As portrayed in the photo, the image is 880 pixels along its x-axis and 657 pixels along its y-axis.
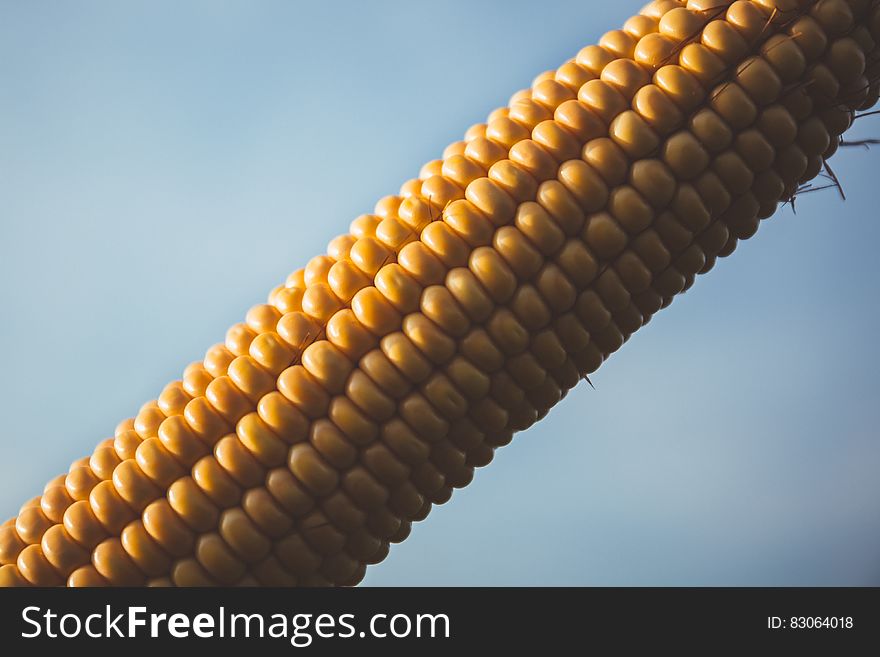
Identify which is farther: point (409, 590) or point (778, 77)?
point (778, 77)

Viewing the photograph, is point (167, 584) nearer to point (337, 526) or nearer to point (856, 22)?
point (337, 526)

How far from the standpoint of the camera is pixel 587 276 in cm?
86

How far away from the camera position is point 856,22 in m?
0.90

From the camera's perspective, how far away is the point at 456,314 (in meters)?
0.83

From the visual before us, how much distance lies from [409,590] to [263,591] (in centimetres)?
14

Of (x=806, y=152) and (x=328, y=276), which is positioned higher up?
(x=806, y=152)

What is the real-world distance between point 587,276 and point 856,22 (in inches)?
15.8

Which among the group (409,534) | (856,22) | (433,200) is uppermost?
(856,22)

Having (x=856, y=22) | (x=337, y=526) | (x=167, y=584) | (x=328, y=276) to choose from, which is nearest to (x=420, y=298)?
(x=328, y=276)

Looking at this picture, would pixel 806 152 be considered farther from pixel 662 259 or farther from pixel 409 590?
pixel 409 590

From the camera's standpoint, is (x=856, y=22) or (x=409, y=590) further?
(x=856, y=22)

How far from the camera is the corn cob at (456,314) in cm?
83

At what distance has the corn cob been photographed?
0.83 metres

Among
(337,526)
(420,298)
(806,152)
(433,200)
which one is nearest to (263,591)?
(337,526)
